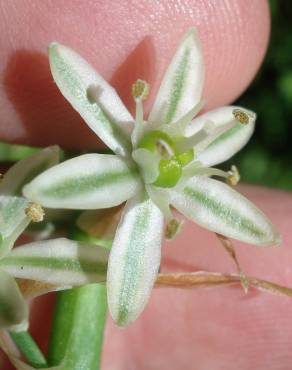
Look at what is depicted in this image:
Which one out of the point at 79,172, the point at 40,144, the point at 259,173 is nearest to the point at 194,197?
the point at 79,172

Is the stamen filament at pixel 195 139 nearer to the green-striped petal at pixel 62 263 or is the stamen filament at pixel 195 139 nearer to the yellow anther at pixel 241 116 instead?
the yellow anther at pixel 241 116

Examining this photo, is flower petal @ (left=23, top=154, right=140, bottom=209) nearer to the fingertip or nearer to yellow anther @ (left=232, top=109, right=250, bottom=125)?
yellow anther @ (left=232, top=109, right=250, bottom=125)

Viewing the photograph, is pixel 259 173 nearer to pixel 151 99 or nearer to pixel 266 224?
pixel 151 99

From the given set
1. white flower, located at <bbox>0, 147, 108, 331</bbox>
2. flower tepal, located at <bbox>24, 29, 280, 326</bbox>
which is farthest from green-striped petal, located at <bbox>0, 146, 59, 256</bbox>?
flower tepal, located at <bbox>24, 29, 280, 326</bbox>

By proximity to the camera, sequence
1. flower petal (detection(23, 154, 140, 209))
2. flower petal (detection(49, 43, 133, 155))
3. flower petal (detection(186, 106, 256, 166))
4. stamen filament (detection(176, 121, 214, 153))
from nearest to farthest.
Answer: flower petal (detection(23, 154, 140, 209)) → flower petal (detection(49, 43, 133, 155)) → stamen filament (detection(176, 121, 214, 153)) → flower petal (detection(186, 106, 256, 166))

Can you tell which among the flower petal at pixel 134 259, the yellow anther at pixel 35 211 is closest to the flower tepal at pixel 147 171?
the flower petal at pixel 134 259
